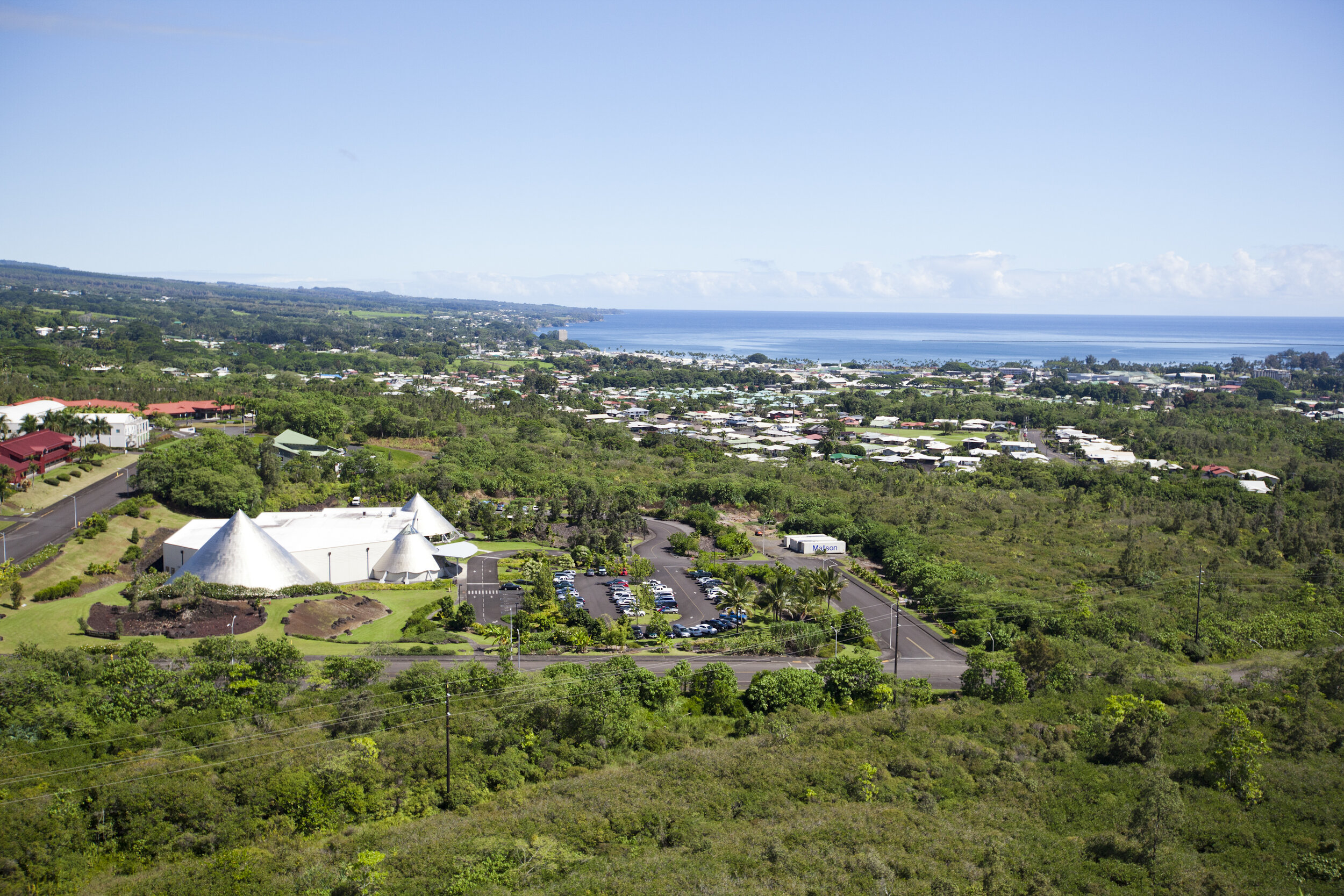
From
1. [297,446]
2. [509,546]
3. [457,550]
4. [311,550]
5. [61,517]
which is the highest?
Answer: [297,446]

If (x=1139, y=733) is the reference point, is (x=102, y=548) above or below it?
above

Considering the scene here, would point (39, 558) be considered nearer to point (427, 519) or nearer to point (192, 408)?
point (427, 519)

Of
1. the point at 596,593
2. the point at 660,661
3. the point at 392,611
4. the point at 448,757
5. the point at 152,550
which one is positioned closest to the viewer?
the point at 448,757

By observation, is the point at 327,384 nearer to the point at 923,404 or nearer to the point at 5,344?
the point at 5,344

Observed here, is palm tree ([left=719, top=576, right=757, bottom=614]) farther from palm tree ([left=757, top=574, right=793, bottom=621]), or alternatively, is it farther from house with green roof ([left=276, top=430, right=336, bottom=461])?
house with green roof ([left=276, top=430, right=336, bottom=461])

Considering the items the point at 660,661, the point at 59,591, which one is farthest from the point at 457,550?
the point at 59,591

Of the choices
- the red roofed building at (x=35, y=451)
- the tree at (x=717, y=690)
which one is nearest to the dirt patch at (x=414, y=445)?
the red roofed building at (x=35, y=451)
